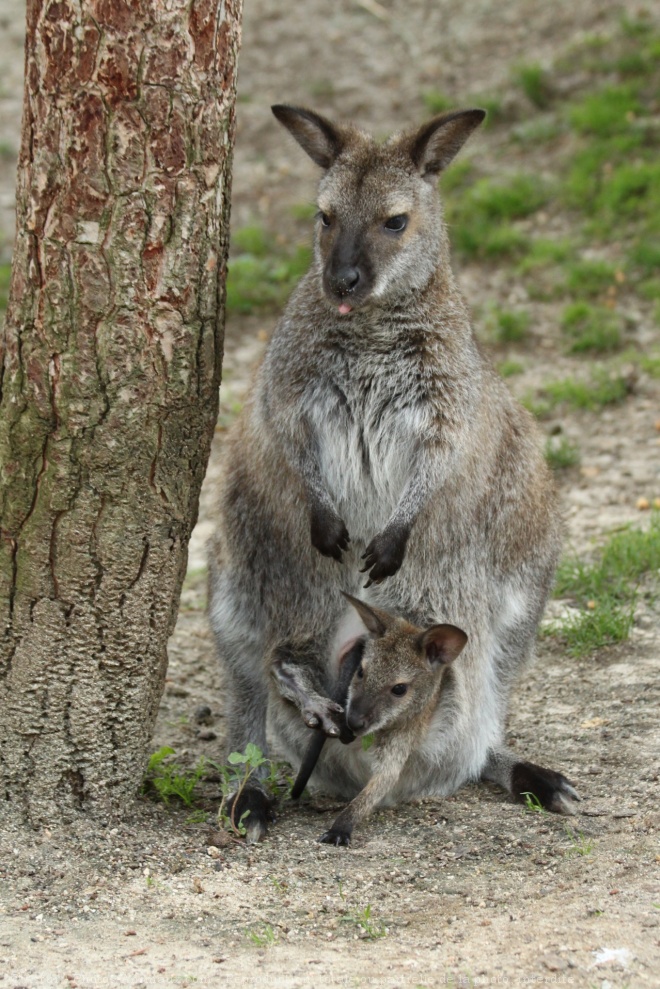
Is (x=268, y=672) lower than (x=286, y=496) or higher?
lower

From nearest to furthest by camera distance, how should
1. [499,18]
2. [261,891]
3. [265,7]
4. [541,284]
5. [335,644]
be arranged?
[261,891] → [335,644] → [541,284] → [499,18] → [265,7]

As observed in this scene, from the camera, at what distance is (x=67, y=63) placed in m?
3.46

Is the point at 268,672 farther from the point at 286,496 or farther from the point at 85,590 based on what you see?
the point at 85,590

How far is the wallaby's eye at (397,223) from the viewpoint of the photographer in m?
4.37

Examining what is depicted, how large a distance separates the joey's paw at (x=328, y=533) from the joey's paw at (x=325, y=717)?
1.62 feet

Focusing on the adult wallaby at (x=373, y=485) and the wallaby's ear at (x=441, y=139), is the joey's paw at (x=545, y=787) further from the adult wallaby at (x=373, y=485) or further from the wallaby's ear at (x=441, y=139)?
the wallaby's ear at (x=441, y=139)

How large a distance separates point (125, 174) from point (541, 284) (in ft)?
18.1

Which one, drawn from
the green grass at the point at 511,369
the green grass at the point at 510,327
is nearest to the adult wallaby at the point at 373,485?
the green grass at the point at 511,369

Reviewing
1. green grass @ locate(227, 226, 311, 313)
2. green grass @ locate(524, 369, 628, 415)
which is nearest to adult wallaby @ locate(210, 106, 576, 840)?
green grass @ locate(524, 369, 628, 415)

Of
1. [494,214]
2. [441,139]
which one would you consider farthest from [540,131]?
[441,139]

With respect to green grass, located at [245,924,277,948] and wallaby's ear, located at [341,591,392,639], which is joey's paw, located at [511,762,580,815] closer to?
wallaby's ear, located at [341,591,392,639]

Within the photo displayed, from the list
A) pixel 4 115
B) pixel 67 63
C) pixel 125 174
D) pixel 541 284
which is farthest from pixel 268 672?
pixel 4 115

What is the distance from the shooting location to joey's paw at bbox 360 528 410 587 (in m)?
4.27

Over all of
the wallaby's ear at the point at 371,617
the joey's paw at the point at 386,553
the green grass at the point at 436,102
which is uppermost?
the green grass at the point at 436,102
